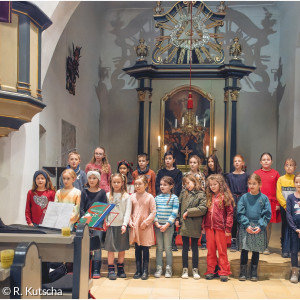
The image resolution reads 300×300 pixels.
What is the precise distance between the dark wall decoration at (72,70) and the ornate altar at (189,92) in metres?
1.34

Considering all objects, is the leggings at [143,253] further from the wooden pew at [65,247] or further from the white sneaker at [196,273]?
the wooden pew at [65,247]

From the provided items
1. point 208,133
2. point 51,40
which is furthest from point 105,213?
point 208,133

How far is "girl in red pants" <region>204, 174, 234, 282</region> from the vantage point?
17.4ft

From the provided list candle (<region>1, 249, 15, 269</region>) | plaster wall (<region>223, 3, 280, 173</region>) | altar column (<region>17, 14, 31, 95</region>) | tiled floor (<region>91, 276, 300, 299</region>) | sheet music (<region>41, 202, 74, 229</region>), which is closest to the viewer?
candle (<region>1, 249, 15, 269</region>)

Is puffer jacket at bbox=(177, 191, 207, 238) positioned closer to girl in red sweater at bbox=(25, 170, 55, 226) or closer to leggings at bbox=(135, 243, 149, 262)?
leggings at bbox=(135, 243, 149, 262)

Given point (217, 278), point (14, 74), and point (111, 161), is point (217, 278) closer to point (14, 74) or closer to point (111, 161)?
point (14, 74)

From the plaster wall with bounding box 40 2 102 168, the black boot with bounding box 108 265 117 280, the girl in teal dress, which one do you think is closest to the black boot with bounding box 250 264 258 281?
the girl in teal dress

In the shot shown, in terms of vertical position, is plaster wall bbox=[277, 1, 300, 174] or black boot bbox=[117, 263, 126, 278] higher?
plaster wall bbox=[277, 1, 300, 174]

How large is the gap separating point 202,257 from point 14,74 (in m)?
3.39

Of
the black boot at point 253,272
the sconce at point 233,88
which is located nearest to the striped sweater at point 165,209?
the black boot at point 253,272

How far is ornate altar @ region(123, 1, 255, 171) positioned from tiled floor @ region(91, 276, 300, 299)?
4428 mm

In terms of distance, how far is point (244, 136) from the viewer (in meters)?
11.1

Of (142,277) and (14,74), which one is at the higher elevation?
(14,74)

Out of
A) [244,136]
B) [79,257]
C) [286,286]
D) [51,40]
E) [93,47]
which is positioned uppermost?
[93,47]
